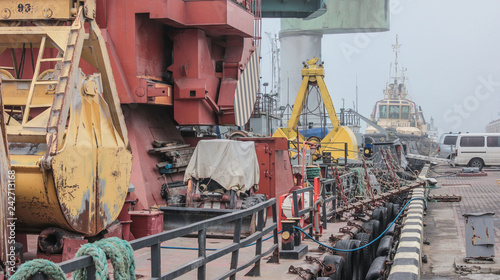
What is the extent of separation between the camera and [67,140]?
6371 mm

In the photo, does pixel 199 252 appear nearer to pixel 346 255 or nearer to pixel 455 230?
pixel 346 255

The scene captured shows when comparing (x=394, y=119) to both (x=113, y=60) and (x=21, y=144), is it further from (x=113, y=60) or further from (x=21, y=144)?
(x=21, y=144)

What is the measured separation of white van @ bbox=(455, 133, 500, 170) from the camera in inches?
1391

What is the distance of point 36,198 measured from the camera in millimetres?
6184

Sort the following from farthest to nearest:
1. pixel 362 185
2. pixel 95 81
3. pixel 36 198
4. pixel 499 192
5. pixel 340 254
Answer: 1. pixel 499 192
2. pixel 362 185
3. pixel 340 254
4. pixel 95 81
5. pixel 36 198

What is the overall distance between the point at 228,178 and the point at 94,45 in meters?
3.90

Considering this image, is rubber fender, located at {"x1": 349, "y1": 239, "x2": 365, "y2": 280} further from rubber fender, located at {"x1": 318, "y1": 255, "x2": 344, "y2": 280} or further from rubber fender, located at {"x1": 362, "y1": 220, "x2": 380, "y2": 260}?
rubber fender, located at {"x1": 318, "y1": 255, "x2": 344, "y2": 280}

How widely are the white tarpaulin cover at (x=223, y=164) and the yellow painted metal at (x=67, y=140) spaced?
3.37 meters

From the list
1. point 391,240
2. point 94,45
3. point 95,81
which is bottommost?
point 391,240

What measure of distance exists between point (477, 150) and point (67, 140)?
32.7 metres

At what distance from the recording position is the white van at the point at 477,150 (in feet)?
116

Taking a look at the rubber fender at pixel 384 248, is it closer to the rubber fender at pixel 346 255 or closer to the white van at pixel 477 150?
the rubber fender at pixel 346 255

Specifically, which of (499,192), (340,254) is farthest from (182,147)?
(499,192)

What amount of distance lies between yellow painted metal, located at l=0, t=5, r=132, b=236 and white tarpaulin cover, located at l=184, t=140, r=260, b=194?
337 centimetres
